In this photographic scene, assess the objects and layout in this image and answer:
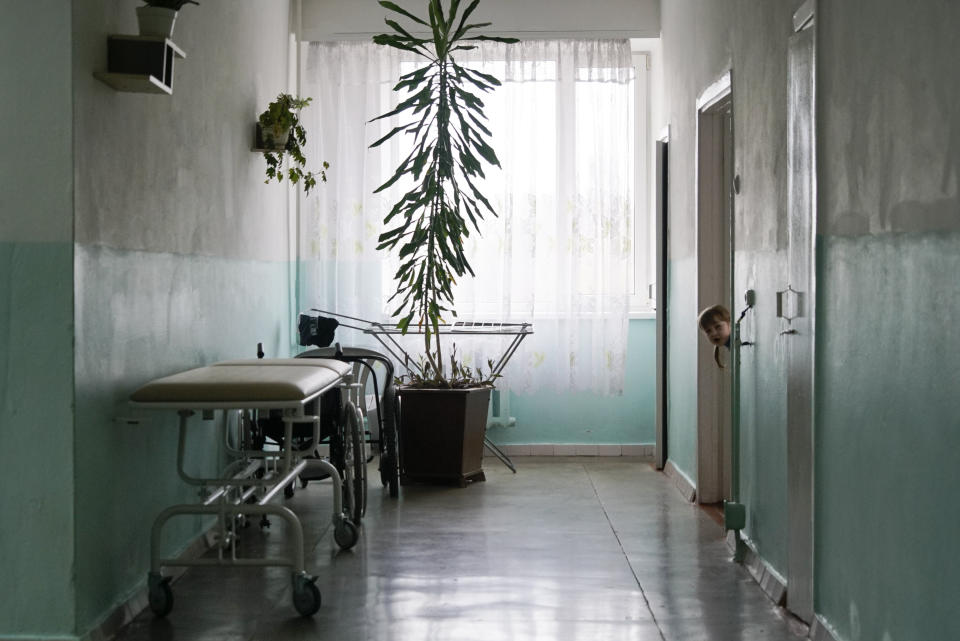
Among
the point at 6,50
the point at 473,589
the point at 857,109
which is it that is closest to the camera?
the point at 857,109

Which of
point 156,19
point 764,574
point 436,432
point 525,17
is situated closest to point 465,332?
point 436,432

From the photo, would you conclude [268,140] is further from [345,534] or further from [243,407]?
[243,407]

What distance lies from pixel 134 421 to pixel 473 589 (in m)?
1.38

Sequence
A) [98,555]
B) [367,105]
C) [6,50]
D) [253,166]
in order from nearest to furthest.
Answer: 1. [6,50]
2. [98,555]
3. [253,166]
4. [367,105]

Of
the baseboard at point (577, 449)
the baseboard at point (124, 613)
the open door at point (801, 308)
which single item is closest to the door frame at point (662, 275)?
the baseboard at point (577, 449)

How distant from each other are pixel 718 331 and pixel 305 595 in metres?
2.09

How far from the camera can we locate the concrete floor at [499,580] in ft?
12.0

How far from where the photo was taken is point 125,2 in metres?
3.71

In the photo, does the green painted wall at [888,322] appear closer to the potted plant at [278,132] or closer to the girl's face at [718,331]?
the girl's face at [718,331]

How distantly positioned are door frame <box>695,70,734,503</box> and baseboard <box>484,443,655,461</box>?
1.73 metres

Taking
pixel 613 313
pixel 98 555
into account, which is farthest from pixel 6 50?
pixel 613 313

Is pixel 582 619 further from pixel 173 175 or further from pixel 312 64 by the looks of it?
pixel 312 64

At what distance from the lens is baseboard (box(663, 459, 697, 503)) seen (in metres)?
5.90

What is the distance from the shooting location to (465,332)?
6.75m
